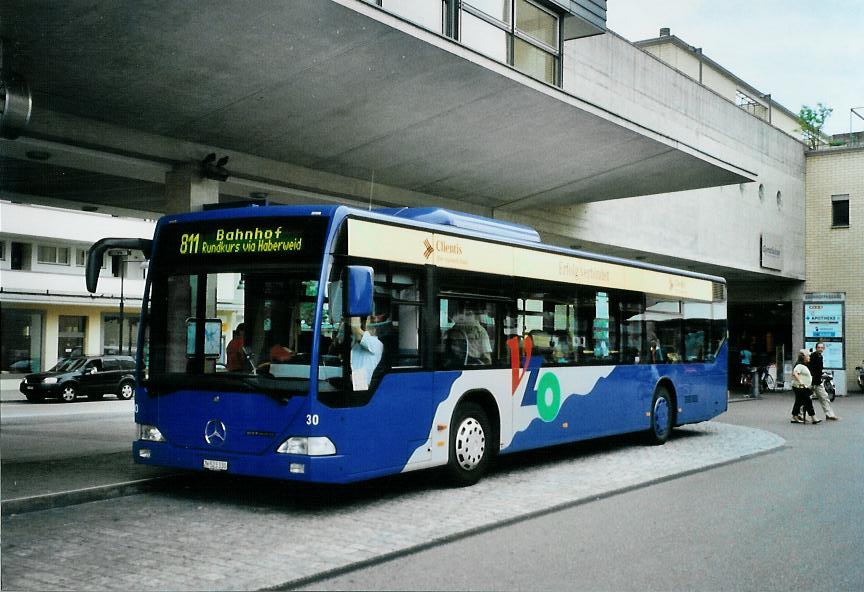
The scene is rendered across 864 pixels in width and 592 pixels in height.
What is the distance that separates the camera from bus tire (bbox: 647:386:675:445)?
48.9 ft

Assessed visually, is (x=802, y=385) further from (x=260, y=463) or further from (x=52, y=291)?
(x=52, y=291)

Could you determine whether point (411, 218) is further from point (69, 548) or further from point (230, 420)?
point (69, 548)

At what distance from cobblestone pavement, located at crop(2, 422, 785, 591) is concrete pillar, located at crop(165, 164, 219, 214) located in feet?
15.0

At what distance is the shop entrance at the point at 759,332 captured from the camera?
38594 mm

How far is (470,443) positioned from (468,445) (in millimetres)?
43

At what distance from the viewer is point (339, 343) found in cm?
858

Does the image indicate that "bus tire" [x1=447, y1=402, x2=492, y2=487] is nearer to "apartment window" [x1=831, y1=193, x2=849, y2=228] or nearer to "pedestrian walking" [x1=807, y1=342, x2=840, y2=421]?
"pedestrian walking" [x1=807, y1=342, x2=840, y2=421]

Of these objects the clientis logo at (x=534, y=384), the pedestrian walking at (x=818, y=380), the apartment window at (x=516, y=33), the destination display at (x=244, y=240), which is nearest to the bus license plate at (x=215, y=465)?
the destination display at (x=244, y=240)

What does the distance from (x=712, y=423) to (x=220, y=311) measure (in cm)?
1379

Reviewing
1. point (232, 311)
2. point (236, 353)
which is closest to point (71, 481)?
point (236, 353)

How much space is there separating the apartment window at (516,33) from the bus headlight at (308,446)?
7.87 m

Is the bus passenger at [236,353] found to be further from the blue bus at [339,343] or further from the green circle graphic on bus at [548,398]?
the green circle graphic on bus at [548,398]

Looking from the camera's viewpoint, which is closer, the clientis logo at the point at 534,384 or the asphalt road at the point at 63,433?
the clientis logo at the point at 534,384

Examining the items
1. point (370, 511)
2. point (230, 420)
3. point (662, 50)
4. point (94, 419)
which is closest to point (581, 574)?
point (370, 511)
